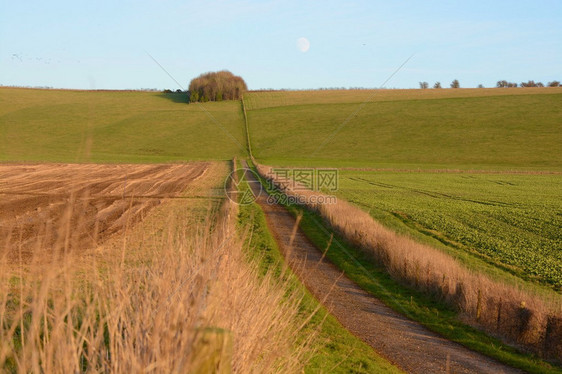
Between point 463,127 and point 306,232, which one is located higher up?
point 463,127

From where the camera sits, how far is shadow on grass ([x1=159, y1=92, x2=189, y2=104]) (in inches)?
4614

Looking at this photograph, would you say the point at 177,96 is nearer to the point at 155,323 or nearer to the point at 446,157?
the point at 446,157

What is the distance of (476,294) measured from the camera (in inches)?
474

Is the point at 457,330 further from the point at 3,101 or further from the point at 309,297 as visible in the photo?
the point at 3,101

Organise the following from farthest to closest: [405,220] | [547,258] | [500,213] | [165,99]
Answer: [165,99]
[500,213]
[405,220]
[547,258]

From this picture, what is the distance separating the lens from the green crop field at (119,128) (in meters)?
74.6

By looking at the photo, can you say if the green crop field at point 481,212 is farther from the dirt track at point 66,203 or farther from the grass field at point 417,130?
the grass field at point 417,130

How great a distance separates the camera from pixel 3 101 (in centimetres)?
10256

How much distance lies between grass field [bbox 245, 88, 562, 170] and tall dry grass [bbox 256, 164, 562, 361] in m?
51.6

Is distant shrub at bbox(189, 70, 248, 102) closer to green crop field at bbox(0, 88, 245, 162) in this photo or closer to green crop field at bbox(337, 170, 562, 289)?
green crop field at bbox(0, 88, 245, 162)

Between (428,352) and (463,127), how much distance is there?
259ft

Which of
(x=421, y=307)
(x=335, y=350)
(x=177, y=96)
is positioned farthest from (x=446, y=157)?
(x=177, y=96)

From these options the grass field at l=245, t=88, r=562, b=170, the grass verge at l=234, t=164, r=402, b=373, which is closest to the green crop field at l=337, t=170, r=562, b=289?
the grass verge at l=234, t=164, r=402, b=373

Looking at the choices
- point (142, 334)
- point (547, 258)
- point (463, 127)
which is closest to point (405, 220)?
point (547, 258)
